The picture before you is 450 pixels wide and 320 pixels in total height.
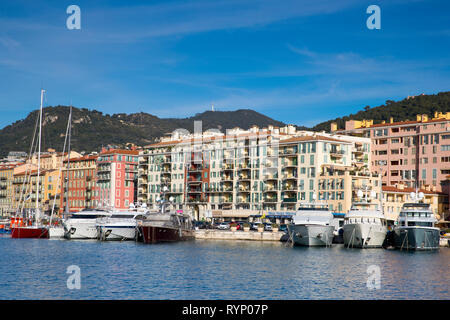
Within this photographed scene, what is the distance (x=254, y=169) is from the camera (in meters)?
142

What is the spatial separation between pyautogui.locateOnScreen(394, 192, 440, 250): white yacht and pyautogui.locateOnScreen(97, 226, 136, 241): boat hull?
37864mm

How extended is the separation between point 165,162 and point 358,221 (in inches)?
3159

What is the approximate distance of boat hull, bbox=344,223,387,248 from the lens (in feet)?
283

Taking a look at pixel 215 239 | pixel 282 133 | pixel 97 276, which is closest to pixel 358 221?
pixel 215 239

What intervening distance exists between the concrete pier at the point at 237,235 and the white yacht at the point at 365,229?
1768 centimetres

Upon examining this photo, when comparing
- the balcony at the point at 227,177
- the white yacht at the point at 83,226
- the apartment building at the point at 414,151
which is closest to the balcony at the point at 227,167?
the balcony at the point at 227,177

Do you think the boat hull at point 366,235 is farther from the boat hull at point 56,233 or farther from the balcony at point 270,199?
the balcony at point 270,199

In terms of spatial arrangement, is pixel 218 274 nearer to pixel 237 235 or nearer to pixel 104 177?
pixel 237 235

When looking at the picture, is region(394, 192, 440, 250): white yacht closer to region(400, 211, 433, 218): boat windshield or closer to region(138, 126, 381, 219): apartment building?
region(400, 211, 433, 218): boat windshield

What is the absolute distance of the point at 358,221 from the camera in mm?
88312

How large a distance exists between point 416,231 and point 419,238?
0.94m

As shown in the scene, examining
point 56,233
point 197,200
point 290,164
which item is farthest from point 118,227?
point 197,200

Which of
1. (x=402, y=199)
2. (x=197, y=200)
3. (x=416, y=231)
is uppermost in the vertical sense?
(x=402, y=199)

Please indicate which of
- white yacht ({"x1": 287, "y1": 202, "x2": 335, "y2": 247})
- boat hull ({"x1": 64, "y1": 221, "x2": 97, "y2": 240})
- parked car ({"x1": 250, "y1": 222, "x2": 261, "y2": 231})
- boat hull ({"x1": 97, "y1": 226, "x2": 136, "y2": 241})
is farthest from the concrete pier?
boat hull ({"x1": 64, "y1": 221, "x2": 97, "y2": 240})
